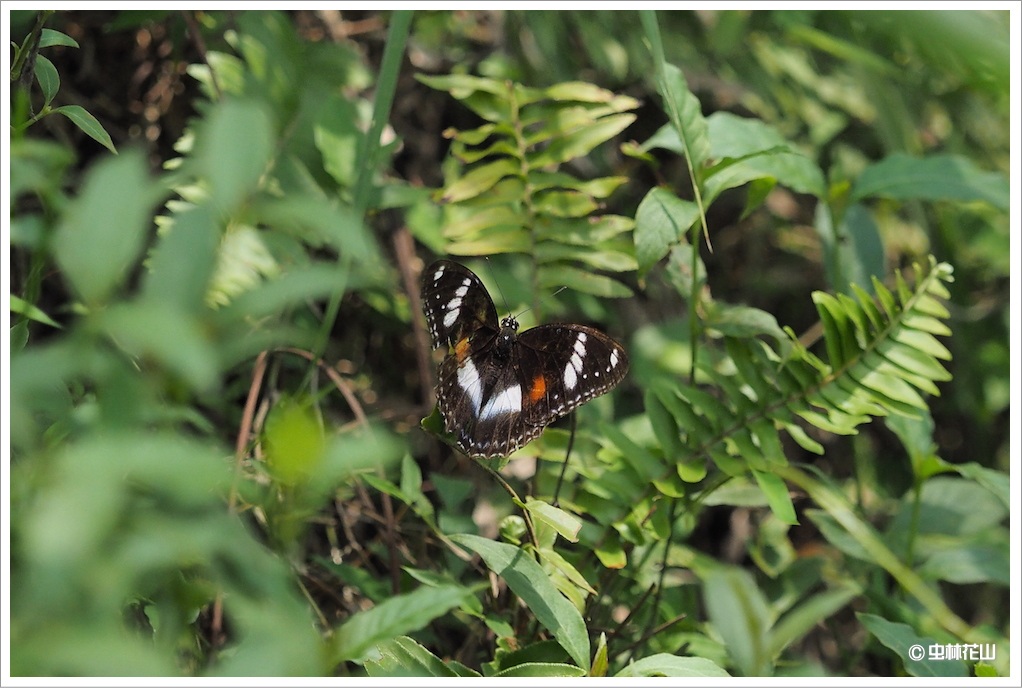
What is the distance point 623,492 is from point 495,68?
100 cm

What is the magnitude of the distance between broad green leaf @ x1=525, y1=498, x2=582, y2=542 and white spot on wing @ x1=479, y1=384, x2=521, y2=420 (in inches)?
8.9

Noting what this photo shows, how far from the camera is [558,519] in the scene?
0.94m

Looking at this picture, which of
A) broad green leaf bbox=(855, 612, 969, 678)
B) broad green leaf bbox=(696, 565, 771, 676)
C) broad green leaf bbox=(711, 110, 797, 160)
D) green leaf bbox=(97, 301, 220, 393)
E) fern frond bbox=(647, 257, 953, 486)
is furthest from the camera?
broad green leaf bbox=(711, 110, 797, 160)

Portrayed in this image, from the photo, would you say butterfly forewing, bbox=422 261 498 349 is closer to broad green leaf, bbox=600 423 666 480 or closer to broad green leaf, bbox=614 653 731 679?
broad green leaf, bbox=600 423 666 480

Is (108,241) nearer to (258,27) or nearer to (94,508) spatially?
(94,508)

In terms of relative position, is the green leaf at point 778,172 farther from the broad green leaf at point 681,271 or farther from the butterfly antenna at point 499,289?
the butterfly antenna at point 499,289

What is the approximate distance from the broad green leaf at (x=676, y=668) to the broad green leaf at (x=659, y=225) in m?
0.51

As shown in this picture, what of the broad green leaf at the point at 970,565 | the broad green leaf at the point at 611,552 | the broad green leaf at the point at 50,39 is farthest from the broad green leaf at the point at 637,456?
the broad green leaf at the point at 50,39

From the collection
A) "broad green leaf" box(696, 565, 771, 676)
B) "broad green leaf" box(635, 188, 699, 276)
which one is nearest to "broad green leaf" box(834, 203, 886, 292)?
"broad green leaf" box(635, 188, 699, 276)

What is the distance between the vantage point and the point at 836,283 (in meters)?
1.47

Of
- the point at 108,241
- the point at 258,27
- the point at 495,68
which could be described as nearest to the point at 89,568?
the point at 108,241

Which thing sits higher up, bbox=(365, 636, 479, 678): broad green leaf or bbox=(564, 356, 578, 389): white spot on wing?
bbox=(564, 356, 578, 389): white spot on wing

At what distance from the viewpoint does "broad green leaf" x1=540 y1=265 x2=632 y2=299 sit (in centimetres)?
136

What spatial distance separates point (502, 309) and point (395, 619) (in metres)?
0.85
